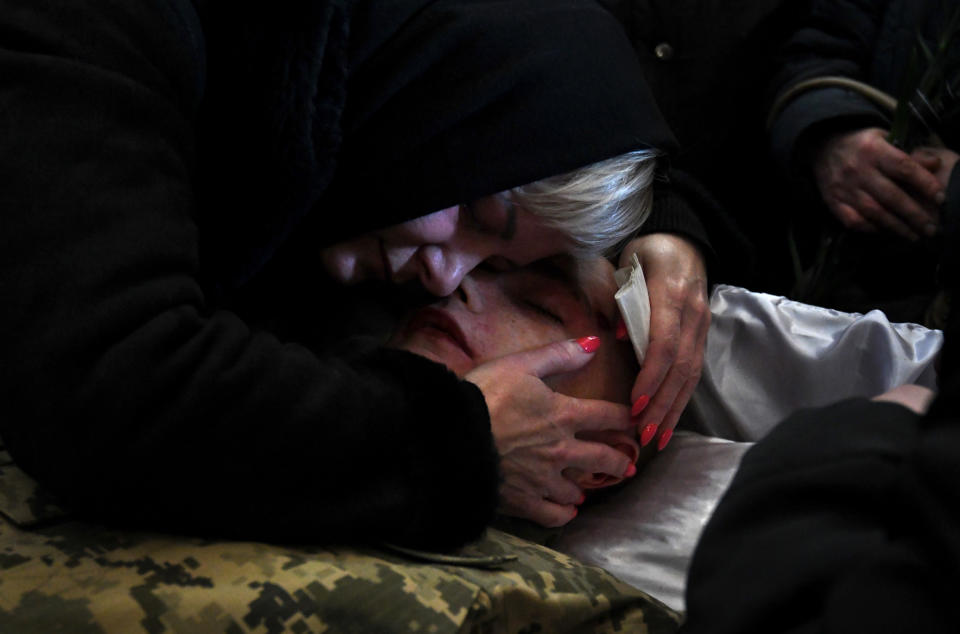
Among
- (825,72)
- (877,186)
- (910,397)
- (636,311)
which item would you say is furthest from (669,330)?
(825,72)

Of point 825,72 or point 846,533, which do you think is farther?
point 825,72

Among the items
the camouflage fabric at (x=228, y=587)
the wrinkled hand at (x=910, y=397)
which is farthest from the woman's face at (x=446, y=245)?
the wrinkled hand at (x=910, y=397)

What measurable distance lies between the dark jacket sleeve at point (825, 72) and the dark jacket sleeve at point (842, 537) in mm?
1151

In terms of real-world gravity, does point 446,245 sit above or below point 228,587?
above

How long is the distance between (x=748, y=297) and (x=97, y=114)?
1.09 meters

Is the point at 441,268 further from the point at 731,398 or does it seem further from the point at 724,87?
the point at 724,87

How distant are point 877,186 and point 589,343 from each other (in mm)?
723

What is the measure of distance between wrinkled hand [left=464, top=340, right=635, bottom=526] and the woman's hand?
0.04 metres

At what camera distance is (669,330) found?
1.14 meters

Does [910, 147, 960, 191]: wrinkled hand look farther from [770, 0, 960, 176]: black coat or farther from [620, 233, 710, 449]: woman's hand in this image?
[620, 233, 710, 449]: woman's hand

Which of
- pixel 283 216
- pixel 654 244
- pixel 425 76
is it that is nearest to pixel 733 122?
pixel 654 244

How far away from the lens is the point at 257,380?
0.76 meters

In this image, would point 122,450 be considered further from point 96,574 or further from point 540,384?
point 540,384

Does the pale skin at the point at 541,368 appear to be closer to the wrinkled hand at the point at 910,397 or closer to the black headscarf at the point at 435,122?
the black headscarf at the point at 435,122
